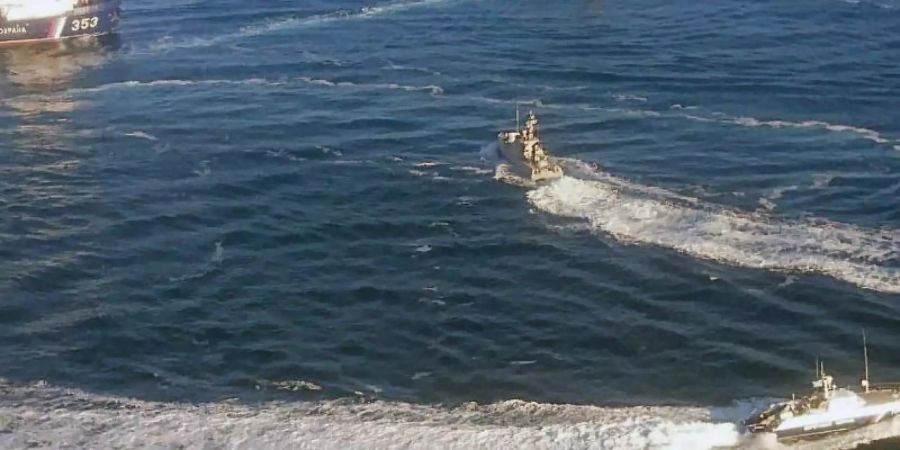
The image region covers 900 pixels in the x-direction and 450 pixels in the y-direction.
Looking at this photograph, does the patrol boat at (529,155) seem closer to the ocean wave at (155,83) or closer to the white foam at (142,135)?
the white foam at (142,135)

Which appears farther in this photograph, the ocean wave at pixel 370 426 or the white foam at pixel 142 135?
the white foam at pixel 142 135

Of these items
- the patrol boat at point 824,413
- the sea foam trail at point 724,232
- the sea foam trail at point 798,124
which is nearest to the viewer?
the patrol boat at point 824,413

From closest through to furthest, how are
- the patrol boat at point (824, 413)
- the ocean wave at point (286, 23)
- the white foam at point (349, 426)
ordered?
the patrol boat at point (824, 413) < the white foam at point (349, 426) < the ocean wave at point (286, 23)

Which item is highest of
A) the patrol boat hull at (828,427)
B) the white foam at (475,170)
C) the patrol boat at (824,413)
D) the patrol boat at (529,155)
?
the patrol boat at (529,155)

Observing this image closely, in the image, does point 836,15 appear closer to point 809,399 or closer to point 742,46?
point 742,46

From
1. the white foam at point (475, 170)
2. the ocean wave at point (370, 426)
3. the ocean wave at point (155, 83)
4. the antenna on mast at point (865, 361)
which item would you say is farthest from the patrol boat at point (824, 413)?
the ocean wave at point (155, 83)

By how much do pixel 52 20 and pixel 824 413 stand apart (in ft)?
441

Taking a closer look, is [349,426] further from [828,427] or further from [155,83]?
[155,83]

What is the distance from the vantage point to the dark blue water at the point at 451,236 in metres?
75.6

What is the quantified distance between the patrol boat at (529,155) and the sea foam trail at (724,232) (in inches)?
58.6

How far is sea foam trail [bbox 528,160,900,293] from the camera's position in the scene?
293ft

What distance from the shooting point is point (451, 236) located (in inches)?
3841

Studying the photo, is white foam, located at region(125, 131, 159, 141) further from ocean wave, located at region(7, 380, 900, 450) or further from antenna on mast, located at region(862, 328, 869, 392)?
antenna on mast, located at region(862, 328, 869, 392)

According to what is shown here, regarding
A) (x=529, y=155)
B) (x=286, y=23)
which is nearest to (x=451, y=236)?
(x=529, y=155)
